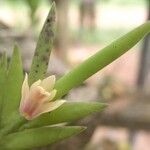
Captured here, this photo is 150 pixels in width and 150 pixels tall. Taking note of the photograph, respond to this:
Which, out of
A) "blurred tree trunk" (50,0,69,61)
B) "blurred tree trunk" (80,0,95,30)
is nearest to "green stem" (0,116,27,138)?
"blurred tree trunk" (50,0,69,61)

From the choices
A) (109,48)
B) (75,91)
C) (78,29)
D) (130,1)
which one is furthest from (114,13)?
(109,48)

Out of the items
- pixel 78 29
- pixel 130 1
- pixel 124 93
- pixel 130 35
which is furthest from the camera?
pixel 130 1

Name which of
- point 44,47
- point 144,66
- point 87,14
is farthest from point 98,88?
point 87,14

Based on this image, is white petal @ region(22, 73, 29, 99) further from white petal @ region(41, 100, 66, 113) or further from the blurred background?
the blurred background

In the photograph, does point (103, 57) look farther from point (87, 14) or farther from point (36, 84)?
point (87, 14)

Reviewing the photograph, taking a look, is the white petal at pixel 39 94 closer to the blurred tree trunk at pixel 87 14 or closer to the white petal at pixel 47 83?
the white petal at pixel 47 83

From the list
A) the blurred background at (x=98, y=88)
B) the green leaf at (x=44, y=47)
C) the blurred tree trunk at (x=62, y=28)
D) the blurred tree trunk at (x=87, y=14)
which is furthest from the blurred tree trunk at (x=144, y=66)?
the blurred tree trunk at (x=87, y=14)

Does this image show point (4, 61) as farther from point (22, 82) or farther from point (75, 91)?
point (75, 91)
